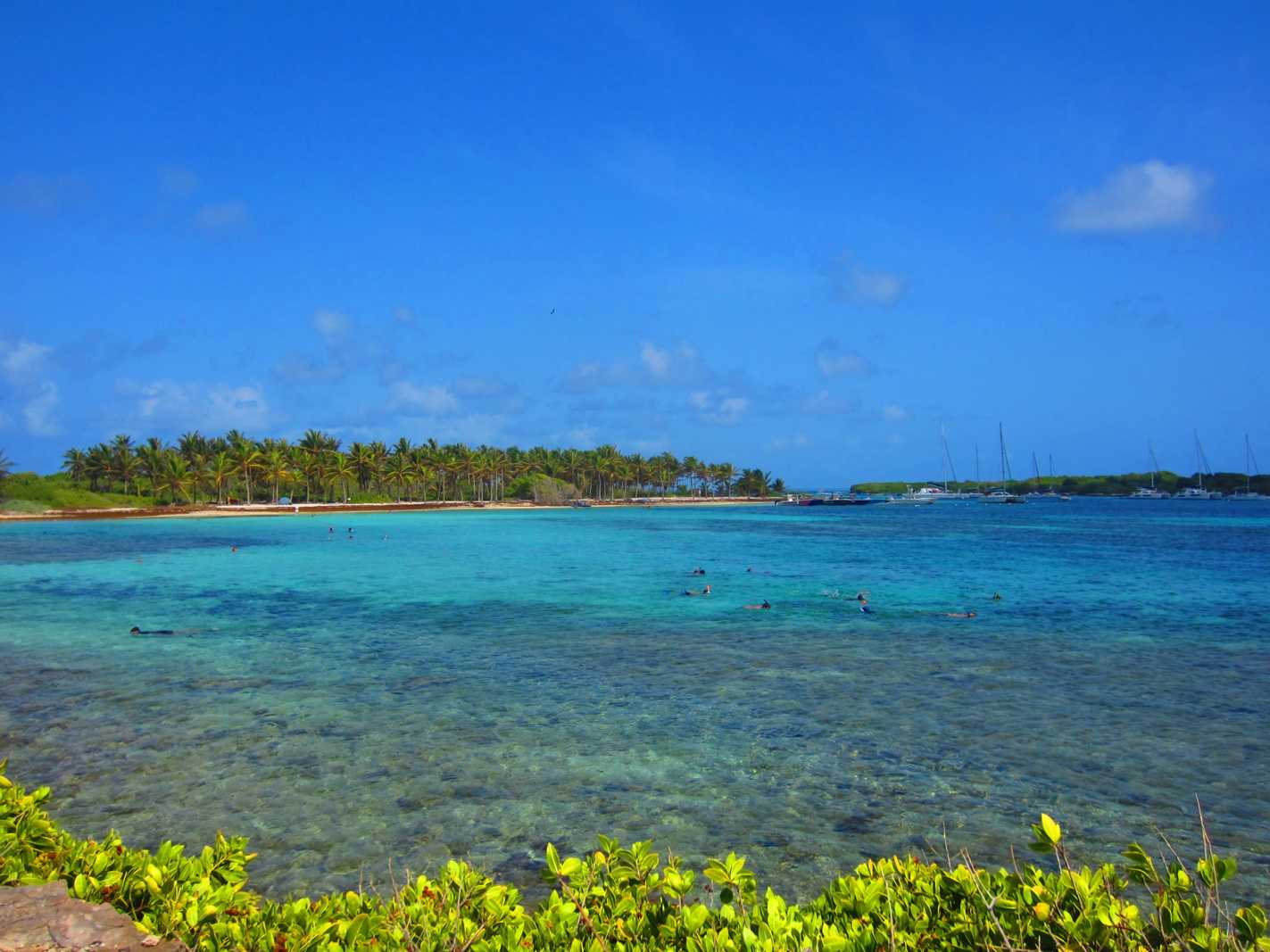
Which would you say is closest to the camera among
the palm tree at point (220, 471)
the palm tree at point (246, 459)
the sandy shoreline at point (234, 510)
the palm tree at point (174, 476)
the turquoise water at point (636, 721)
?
the turquoise water at point (636, 721)

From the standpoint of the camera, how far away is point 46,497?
10525 centimetres

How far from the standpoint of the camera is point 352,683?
49.4ft

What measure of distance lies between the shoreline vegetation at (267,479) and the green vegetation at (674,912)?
114 meters

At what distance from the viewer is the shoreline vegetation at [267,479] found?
109000 millimetres

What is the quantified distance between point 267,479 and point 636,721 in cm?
12351

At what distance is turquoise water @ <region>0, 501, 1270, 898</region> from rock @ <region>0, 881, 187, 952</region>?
9.47ft

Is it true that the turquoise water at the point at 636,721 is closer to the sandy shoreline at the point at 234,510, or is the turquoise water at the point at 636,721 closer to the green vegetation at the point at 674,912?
the green vegetation at the point at 674,912

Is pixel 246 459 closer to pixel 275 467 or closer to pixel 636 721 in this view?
pixel 275 467

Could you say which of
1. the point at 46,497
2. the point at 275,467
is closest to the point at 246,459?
the point at 275,467

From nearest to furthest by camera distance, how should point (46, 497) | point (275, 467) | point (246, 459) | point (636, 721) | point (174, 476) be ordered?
point (636, 721), point (46, 497), point (174, 476), point (246, 459), point (275, 467)

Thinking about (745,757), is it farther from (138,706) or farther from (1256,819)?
(138,706)

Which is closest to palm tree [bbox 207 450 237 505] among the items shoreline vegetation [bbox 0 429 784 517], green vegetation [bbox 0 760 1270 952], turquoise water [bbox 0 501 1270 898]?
shoreline vegetation [bbox 0 429 784 517]

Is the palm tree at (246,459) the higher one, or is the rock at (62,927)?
the palm tree at (246,459)

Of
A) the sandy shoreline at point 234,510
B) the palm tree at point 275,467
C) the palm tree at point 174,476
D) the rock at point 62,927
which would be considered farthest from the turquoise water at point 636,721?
the palm tree at point 275,467
